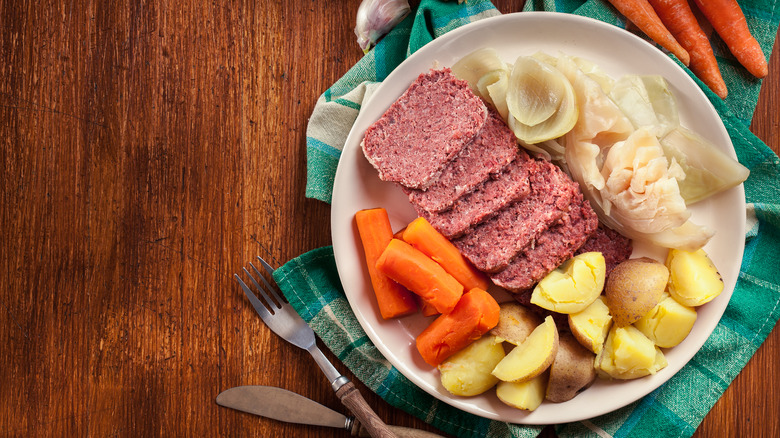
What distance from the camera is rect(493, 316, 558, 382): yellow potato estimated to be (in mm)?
2197

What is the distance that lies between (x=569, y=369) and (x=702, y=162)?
1.18 meters

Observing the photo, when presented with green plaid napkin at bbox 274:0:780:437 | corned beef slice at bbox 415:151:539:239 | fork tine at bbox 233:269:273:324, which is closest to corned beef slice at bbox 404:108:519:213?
corned beef slice at bbox 415:151:539:239

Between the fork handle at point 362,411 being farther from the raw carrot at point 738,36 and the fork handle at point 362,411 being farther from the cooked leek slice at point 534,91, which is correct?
the raw carrot at point 738,36

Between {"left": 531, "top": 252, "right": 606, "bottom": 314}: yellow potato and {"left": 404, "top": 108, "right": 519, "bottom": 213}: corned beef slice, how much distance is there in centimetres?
57

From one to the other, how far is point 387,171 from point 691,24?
1.80 m

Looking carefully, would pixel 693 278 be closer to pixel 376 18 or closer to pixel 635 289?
pixel 635 289

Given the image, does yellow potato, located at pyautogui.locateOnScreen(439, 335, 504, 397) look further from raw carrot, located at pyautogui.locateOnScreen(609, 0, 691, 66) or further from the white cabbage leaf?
raw carrot, located at pyautogui.locateOnScreen(609, 0, 691, 66)

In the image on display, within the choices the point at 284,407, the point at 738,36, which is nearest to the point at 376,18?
the point at 738,36

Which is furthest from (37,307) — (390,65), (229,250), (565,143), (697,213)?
(697,213)

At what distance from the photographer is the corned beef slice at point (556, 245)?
238 cm

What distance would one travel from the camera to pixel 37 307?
2.73 m

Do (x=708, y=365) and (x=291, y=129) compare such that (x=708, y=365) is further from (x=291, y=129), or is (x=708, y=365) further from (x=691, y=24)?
(x=291, y=129)

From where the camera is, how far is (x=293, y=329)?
2676 millimetres

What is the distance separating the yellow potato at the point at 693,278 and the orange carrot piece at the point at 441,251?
90 cm
